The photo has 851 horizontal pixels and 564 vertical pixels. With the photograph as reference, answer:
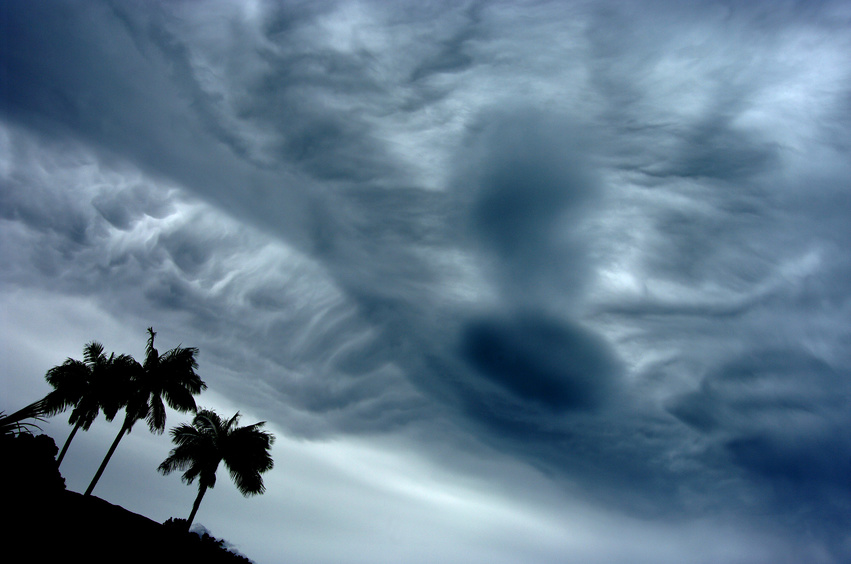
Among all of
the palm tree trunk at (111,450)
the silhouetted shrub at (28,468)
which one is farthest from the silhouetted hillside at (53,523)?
the palm tree trunk at (111,450)

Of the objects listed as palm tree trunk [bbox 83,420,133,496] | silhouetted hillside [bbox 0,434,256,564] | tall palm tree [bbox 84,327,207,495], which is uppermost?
tall palm tree [bbox 84,327,207,495]

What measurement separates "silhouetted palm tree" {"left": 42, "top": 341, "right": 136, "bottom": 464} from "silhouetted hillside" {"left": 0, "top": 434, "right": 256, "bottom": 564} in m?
9.14

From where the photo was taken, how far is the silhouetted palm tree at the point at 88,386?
31906mm

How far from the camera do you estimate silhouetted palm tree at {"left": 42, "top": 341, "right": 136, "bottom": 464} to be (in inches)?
1256

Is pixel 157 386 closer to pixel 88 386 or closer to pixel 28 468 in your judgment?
pixel 88 386

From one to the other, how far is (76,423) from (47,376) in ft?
15.1

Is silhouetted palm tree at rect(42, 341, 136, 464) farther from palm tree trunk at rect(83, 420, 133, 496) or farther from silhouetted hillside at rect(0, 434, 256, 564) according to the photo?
silhouetted hillside at rect(0, 434, 256, 564)

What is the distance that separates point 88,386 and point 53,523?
20668 millimetres

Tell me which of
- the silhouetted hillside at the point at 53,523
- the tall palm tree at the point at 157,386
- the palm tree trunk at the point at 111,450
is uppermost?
the tall palm tree at the point at 157,386

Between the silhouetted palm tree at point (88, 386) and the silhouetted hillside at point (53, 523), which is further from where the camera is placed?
the silhouetted palm tree at point (88, 386)

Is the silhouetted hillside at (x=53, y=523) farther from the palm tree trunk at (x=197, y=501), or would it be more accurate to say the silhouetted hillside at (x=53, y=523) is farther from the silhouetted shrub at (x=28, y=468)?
the palm tree trunk at (x=197, y=501)

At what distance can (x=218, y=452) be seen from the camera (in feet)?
116

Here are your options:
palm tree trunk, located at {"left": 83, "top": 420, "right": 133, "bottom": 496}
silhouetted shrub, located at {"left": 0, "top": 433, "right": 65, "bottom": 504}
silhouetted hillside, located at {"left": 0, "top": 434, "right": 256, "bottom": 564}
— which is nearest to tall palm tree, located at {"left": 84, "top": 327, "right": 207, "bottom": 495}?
palm tree trunk, located at {"left": 83, "top": 420, "right": 133, "bottom": 496}

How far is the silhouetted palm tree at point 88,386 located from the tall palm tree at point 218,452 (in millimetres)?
6022
